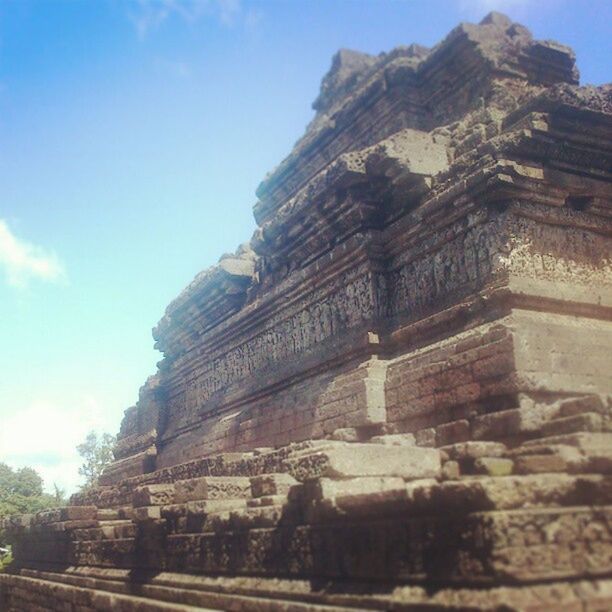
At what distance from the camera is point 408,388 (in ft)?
19.5

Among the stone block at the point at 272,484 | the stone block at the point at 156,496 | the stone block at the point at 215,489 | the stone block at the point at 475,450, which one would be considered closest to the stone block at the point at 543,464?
the stone block at the point at 475,450

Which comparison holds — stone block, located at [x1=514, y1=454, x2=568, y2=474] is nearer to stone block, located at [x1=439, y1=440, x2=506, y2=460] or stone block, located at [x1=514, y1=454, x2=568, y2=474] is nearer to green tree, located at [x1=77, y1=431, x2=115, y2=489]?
stone block, located at [x1=439, y1=440, x2=506, y2=460]

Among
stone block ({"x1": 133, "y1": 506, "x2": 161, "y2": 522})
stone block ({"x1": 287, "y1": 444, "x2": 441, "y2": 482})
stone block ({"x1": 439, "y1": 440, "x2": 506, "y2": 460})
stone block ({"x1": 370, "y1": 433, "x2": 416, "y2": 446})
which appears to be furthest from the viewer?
stone block ({"x1": 133, "y1": 506, "x2": 161, "y2": 522})

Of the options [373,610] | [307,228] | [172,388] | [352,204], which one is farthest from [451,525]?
[172,388]

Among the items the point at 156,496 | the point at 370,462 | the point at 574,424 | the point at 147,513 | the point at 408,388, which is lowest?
the point at 147,513

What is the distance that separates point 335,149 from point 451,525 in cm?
913

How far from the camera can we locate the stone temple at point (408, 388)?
2949mm

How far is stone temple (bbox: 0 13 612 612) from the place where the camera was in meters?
2.95

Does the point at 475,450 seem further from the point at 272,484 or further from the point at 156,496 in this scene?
the point at 156,496

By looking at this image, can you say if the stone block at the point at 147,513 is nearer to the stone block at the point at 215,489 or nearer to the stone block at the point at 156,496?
the stone block at the point at 156,496

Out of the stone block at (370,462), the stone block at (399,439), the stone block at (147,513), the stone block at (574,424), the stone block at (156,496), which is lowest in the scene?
the stone block at (147,513)

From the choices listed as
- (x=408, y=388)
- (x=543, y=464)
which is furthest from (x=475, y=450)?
(x=408, y=388)

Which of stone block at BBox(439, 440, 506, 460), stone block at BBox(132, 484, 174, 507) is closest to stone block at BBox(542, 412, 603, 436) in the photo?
stone block at BBox(439, 440, 506, 460)

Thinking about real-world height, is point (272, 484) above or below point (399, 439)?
below
